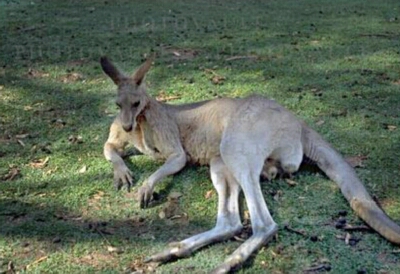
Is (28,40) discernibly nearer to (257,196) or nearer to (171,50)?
(171,50)

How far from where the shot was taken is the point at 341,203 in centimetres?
382

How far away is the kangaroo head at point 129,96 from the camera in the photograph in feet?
13.6

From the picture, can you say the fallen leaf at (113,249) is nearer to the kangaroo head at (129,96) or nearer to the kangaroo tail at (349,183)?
the kangaroo head at (129,96)

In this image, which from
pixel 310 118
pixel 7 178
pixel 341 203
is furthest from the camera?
pixel 310 118

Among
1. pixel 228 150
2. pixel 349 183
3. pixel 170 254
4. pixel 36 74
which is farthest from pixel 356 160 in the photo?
pixel 36 74

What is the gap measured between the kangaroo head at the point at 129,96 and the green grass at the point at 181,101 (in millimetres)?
414

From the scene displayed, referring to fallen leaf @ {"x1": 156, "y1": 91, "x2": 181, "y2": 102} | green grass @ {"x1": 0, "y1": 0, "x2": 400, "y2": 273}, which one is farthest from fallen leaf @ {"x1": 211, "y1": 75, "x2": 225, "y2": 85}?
fallen leaf @ {"x1": 156, "y1": 91, "x2": 181, "y2": 102}

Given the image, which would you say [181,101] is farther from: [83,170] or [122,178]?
[122,178]

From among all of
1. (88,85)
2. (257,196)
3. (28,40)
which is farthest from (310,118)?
(28,40)

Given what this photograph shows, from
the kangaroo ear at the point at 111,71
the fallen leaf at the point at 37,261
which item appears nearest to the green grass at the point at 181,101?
the fallen leaf at the point at 37,261

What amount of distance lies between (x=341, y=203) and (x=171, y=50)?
3929 mm

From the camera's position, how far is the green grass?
134 inches

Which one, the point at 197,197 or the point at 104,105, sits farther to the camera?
the point at 104,105

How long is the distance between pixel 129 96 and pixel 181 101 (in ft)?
4.91
